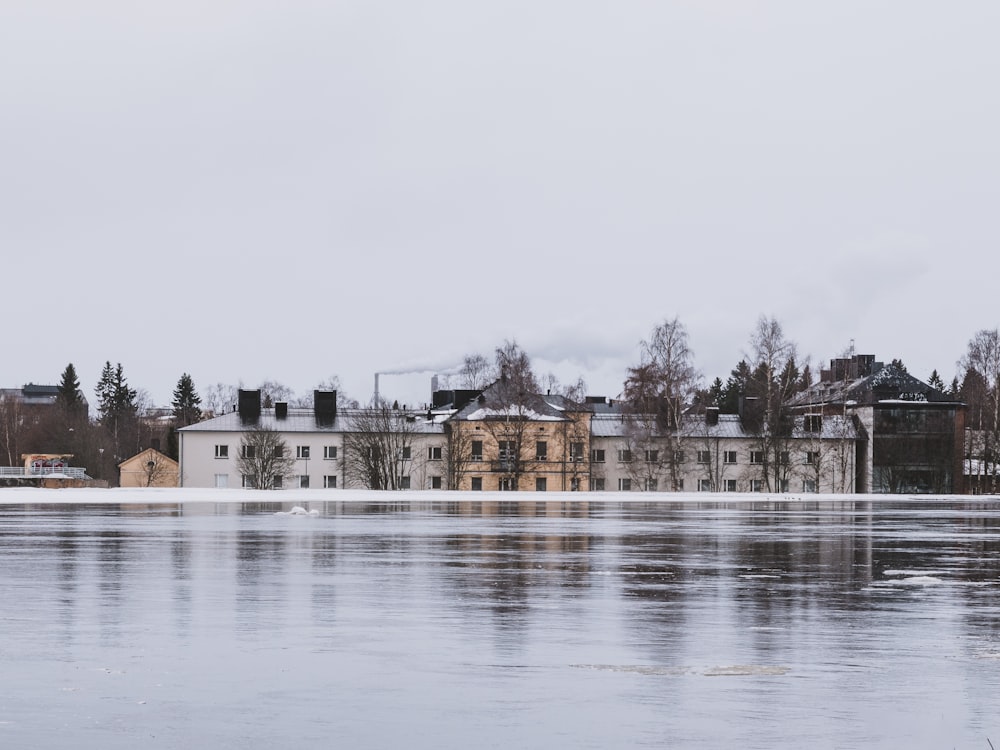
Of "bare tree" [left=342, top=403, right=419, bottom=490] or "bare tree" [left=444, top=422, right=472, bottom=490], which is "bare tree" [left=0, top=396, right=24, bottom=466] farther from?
"bare tree" [left=444, top=422, right=472, bottom=490]

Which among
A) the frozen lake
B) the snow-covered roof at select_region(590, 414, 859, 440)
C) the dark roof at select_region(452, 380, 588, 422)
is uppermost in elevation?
the dark roof at select_region(452, 380, 588, 422)

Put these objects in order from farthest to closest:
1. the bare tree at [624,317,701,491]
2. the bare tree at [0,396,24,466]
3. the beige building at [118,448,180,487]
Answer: the bare tree at [0,396,24,466] → the beige building at [118,448,180,487] → the bare tree at [624,317,701,491]

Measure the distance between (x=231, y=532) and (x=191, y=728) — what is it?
972 inches

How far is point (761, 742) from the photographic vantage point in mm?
8633

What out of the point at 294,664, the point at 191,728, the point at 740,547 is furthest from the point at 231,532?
the point at 191,728

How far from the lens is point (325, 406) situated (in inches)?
5113

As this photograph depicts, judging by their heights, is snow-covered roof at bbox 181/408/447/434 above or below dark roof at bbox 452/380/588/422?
below

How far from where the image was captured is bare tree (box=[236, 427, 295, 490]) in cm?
12019

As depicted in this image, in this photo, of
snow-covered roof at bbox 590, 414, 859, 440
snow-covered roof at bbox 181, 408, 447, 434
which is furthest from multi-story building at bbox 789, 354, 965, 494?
snow-covered roof at bbox 181, 408, 447, 434

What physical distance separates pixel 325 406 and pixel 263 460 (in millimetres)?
11605

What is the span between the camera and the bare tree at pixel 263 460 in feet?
394

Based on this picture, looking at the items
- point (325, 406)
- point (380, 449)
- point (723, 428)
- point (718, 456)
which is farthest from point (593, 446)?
point (325, 406)

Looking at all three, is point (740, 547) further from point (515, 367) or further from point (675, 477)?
point (515, 367)

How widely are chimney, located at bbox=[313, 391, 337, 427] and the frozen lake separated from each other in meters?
103
